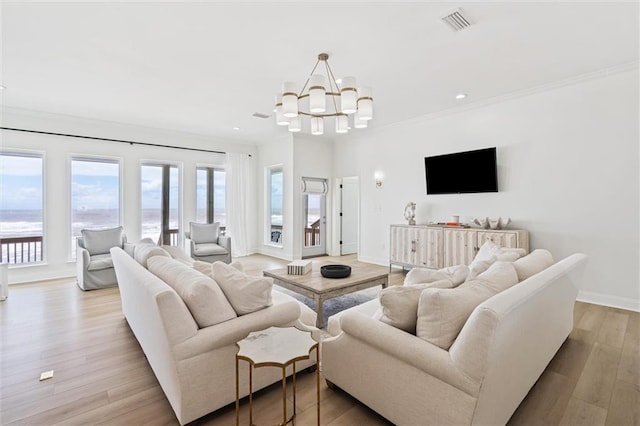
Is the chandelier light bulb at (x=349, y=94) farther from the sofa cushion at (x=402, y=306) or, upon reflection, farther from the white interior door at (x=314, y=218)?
the white interior door at (x=314, y=218)

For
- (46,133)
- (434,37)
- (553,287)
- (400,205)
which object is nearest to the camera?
(553,287)

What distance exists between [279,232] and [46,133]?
4681mm

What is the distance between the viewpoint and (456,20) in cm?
266

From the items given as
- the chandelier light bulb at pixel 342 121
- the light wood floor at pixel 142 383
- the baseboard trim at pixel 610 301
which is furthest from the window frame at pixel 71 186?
the baseboard trim at pixel 610 301

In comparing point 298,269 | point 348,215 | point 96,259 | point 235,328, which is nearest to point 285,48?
point 298,269

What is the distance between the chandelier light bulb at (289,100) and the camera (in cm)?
294

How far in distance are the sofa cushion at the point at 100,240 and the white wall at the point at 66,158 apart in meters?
0.80

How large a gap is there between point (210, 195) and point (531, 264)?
656 centimetres

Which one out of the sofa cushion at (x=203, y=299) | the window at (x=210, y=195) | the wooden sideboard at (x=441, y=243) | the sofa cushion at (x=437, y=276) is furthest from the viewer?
the window at (x=210, y=195)

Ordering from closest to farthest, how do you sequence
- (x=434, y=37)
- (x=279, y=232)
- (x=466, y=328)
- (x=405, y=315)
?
(x=466, y=328), (x=405, y=315), (x=434, y=37), (x=279, y=232)

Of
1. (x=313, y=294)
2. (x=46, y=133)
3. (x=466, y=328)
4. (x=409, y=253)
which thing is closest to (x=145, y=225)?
(x=46, y=133)

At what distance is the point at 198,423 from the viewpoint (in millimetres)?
1798

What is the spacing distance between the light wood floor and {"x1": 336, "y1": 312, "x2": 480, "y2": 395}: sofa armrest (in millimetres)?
513

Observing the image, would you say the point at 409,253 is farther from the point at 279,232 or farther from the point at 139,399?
the point at 139,399
